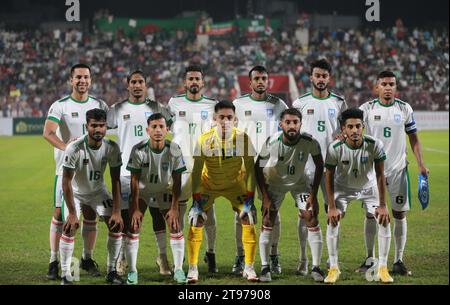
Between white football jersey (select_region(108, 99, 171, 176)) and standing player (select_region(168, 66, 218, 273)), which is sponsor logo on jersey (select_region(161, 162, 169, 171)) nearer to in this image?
white football jersey (select_region(108, 99, 171, 176))

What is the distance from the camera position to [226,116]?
7.12 meters

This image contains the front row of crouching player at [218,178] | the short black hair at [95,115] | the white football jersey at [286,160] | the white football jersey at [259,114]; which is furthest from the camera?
the white football jersey at [259,114]

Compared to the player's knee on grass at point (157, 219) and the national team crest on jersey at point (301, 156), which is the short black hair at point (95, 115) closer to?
the player's knee on grass at point (157, 219)

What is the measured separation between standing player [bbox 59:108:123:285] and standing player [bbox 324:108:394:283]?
2.13 metres

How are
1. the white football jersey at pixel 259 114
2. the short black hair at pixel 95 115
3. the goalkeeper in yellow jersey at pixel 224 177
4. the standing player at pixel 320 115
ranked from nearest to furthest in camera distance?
the short black hair at pixel 95 115 < the goalkeeper in yellow jersey at pixel 224 177 < the standing player at pixel 320 115 < the white football jersey at pixel 259 114

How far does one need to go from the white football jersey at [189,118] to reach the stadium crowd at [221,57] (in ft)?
83.4

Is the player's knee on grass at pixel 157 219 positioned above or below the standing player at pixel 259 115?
below

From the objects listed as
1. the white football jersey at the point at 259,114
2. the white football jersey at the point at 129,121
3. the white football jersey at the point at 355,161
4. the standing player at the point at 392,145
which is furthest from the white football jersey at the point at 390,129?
the white football jersey at the point at 129,121

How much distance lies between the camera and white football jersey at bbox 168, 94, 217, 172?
823 cm

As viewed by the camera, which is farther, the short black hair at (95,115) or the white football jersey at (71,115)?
the white football jersey at (71,115)

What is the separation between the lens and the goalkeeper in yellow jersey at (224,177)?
7.18 metres

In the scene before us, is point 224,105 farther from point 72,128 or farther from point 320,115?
point 72,128

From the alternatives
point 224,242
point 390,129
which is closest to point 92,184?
point 224,242

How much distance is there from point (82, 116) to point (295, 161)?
2337mm
